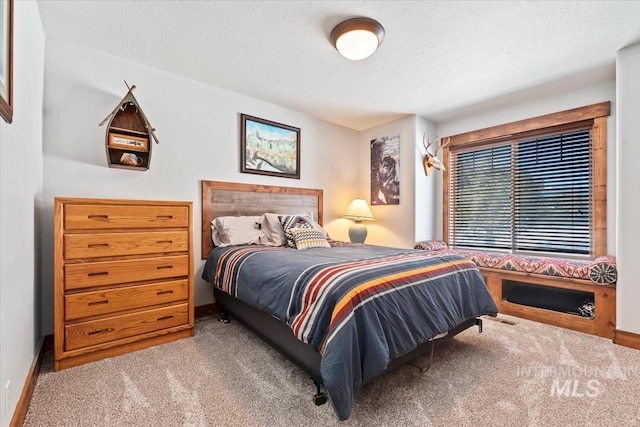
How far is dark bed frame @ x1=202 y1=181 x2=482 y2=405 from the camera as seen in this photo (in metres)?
1.72

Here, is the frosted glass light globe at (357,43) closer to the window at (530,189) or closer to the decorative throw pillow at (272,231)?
the decorative throw pillow at (272,231)

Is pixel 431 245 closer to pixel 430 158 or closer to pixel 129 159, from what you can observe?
pixel 430 158

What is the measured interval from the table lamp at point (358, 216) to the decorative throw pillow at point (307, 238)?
3.66ft

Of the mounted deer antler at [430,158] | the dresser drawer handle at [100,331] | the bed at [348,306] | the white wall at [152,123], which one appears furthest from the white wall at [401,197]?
the dresser drawer handle at [100,331]

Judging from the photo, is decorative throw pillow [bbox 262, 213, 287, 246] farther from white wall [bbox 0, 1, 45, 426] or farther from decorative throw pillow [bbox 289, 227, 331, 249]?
white wall [bbox 0, 1, 45, 426]

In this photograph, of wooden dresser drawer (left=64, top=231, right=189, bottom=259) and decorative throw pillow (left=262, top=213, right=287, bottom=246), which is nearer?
wooden dresser drawer (left=64, top=231, right=189, bottom=259)

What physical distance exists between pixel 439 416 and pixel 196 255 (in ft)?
8.23

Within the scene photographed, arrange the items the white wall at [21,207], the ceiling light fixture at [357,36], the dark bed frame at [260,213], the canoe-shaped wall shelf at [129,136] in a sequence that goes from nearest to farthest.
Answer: the white wall at [21,207] < the dark bed frame at [260,213] < the ceiling light fixture at [357,36] < the canoe-shaped wall shelf at [129,136]

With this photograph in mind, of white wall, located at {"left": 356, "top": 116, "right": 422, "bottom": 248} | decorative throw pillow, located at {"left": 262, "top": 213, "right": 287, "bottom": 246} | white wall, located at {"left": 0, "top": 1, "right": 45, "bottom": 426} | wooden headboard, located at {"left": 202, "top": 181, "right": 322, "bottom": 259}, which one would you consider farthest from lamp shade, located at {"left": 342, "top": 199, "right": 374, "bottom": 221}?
white wall, located at {"left": 0, "top": 1, "right": 45, "bottom": 426}

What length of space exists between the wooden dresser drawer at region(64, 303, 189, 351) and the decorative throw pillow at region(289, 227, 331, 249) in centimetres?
115

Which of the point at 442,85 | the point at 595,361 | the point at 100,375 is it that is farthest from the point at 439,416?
the point at 442,85

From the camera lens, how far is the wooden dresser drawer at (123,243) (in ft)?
6.41

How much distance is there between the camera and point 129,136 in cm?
252

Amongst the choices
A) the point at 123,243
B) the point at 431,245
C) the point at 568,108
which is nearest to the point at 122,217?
the point at 123,243
